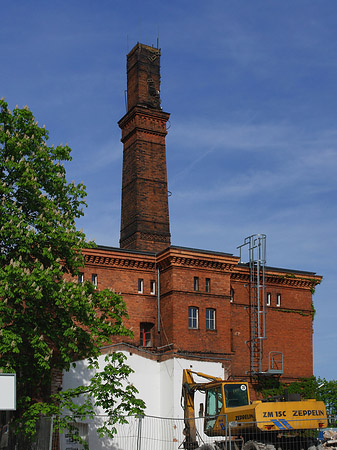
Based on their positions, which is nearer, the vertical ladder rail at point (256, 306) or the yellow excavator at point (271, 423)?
the yellow excavator at point (271, 423)

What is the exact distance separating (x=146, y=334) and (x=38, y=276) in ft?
61.9

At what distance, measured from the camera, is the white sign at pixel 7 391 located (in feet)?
48.1

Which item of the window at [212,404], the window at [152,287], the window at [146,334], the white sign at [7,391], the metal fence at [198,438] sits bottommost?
the metal fence at [198,438]

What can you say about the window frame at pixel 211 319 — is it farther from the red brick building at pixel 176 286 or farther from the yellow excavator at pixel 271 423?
the yellow excavator at pixel 271 423

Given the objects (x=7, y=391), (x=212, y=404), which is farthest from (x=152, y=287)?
(x=7, y=391)

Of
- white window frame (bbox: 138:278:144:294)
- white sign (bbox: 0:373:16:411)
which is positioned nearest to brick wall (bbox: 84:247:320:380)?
white window frame (bbox: 138:278:144:294)

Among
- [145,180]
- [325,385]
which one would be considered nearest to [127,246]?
[145,180]

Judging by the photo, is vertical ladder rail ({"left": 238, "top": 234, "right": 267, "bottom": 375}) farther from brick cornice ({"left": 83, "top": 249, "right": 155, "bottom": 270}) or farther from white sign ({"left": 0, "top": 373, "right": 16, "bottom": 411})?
white sign ({"left": 0, "top": 373, "right": 16, "bottom": 411})

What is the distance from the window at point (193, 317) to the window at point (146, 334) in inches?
103

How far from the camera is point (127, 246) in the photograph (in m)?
45.5

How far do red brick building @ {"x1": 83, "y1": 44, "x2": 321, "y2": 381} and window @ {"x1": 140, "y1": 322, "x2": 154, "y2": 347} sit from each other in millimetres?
62

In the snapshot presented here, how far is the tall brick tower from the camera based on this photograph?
4497 cm

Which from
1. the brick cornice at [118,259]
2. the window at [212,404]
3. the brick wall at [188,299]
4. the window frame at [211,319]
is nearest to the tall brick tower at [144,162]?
the brick cornice at [118,259]

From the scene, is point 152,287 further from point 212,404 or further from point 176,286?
point 212,404
